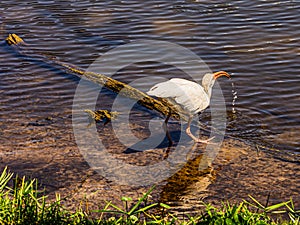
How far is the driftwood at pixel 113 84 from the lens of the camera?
8219 millimetres

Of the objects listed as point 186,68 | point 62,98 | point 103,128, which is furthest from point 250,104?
point 62,98

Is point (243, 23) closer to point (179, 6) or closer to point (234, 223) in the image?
point (179, 6)

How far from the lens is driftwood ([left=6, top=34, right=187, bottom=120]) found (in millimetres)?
8219

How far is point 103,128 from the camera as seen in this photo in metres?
8.00

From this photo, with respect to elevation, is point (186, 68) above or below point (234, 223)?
A: below

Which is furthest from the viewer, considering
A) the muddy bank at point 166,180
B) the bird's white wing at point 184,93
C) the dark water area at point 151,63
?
the dark water area at point 151,63

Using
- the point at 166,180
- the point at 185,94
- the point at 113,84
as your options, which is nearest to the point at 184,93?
the point at 185,94

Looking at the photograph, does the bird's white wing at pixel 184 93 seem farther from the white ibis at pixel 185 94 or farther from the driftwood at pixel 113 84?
the driftwood at pixel 113 84

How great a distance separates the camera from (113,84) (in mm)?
9000

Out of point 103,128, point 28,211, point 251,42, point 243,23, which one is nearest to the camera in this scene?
point 28,211

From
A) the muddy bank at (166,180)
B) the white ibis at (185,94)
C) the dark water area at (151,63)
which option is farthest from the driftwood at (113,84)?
the muddy bank at (166,180)

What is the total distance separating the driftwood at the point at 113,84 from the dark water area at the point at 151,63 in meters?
0.16

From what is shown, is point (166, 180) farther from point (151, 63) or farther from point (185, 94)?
point (151, 63)

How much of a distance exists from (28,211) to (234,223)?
1652 mm
